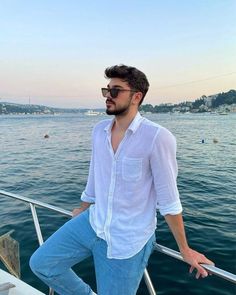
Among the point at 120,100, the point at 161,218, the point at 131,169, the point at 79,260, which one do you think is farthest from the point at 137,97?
the point at 161,218

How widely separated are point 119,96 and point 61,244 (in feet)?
4.02

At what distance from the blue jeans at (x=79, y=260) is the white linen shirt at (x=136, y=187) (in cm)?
7

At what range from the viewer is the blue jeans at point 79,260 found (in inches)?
89.2

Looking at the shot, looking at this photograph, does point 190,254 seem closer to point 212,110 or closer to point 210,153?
point 210,153

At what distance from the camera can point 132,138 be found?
2301 millimetres

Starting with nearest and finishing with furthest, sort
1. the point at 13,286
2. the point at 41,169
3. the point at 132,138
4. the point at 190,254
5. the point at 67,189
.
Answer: the point at 190,254 < the point at 132,138 < the point at 13,286 < the point at 67,189 < the point at 41,169

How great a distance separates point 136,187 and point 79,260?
0.81 meters

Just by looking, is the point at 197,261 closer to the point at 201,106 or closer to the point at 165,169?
the point at 165,169

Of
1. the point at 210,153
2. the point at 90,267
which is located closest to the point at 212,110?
the point at 210,153

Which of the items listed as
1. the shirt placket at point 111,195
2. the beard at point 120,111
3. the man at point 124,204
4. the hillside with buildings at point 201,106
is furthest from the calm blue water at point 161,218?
the hillside with buildings at point 201,106

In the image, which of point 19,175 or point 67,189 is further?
point 19,175

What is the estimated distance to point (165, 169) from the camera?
2.19m

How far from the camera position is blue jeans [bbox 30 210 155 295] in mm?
2266

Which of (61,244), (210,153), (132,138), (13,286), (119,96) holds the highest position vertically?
(119,96)
